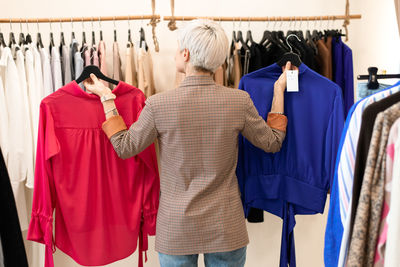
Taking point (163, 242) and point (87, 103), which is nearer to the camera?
point (163, 242)

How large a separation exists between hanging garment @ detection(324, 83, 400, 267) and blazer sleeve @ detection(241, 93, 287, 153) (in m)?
0.41

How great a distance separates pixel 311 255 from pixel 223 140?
1.65 m

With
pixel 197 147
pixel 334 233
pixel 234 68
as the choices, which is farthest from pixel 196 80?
pixel 334 233

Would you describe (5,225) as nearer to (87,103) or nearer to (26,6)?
(87,103)

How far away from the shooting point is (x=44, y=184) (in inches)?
68.1

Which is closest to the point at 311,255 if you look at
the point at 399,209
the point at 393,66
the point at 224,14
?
the point at 393,66

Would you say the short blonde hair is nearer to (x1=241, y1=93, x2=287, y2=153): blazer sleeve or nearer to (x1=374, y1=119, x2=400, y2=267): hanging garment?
(x1=241, y1=93, x2=287, y2=153): blazer sleeve

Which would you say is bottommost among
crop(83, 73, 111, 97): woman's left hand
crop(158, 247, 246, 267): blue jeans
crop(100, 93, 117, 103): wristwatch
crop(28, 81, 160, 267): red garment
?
crop(158, 247, 246, 267): blue jeans

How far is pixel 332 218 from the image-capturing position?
49.6 inches

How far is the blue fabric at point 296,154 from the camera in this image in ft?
5.92

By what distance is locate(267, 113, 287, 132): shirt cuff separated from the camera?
174 centimetres

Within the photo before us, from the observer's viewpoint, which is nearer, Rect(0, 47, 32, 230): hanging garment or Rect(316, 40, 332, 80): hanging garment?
Rect(0, 47, 32, 230): hanging garment

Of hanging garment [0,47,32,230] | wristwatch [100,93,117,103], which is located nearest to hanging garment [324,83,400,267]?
wristwatch [100,93,117,103]

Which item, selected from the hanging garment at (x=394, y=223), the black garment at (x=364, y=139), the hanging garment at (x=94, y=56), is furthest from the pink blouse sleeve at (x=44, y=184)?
the hanging garment at (x=394, y=223)
